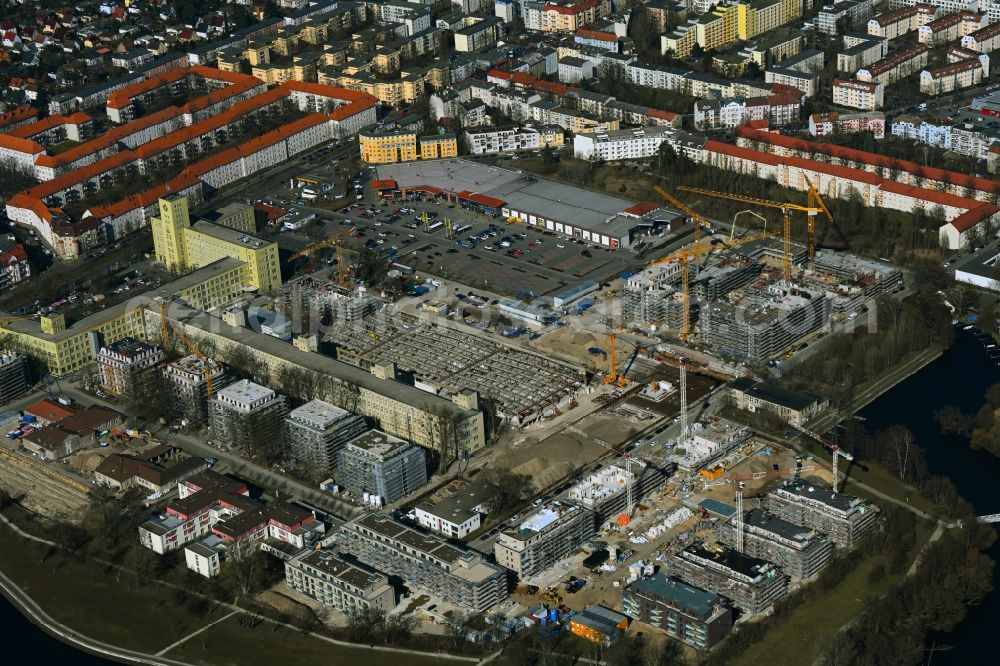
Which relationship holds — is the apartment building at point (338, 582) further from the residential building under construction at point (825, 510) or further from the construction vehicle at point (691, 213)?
the construction vehicle at point (691, 213)

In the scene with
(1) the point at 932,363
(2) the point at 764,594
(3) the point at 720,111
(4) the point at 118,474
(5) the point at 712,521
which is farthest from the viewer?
(3) the point at 720,111

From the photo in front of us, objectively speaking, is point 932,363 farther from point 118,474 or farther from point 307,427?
point 118,474

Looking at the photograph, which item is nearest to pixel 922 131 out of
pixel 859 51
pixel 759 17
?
pixel 859 51

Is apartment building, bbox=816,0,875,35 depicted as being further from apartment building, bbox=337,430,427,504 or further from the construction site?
apartment building, bbox=337,430,427,504

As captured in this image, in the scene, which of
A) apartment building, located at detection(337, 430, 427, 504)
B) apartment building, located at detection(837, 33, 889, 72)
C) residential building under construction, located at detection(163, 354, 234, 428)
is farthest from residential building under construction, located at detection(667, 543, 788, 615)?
apartment building, located at detection(837, 33, 889, 72)

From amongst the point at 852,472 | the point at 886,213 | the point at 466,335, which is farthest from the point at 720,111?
the point at 852,472

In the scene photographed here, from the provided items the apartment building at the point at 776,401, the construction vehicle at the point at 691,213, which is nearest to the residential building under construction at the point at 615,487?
the apartment building at the point at 776,401
